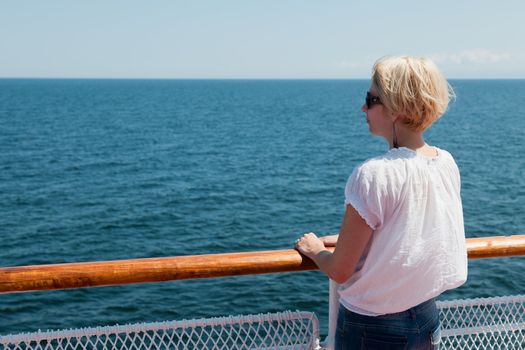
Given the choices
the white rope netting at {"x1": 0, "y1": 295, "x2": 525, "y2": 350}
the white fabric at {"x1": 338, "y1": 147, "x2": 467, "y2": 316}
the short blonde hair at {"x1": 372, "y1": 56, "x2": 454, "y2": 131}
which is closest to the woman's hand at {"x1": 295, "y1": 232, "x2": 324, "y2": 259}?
the white fabric at {"x1": 338, "y1": 147, "x2": 467, "y2": 316}

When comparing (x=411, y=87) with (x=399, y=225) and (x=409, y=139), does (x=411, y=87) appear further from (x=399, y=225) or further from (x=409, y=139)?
(x=399, y=225)

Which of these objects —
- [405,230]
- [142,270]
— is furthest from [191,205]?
[405,230]

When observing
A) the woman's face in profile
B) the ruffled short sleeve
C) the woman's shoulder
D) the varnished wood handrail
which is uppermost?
the woman's face in profile

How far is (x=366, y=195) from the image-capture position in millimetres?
1901

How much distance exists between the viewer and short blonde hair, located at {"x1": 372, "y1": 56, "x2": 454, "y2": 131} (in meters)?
1.91

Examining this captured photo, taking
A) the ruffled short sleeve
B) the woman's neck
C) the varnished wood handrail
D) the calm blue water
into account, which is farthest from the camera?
the calm blue water

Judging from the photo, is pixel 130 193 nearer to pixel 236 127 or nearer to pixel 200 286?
pixel 200 286

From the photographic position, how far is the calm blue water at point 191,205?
15.1 metres

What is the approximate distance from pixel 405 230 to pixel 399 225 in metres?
0.03

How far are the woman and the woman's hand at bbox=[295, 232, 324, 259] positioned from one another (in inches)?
5.2

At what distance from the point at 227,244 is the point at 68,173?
56.0 ft

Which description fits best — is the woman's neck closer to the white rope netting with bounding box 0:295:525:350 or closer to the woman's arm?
the woman's arm

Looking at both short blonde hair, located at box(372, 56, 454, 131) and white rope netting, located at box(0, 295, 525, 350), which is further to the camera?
white rope netting, located at box(0, 295, 525, 350)

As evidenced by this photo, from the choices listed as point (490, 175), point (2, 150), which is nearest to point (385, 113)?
point (490, 175)
